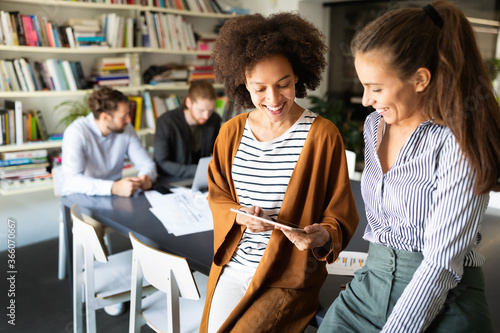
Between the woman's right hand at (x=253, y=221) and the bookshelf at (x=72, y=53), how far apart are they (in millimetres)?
2797

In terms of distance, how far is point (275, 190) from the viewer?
4.66 feet

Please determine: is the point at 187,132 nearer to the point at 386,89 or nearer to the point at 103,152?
the point at 103,152

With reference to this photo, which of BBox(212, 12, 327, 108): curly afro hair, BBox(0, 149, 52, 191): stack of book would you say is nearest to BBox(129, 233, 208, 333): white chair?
BBox(212, 12, 327, 108): curly afro hair

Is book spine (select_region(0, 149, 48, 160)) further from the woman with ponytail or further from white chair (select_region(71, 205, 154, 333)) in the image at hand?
the woman with ponytail

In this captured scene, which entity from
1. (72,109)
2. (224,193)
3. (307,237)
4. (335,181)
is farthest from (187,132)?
(307,237)

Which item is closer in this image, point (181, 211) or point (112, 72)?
point (181, 211)

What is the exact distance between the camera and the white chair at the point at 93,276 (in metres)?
1.92

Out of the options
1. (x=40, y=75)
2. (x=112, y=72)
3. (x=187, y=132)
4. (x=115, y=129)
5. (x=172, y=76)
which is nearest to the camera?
(x=115, y=129)

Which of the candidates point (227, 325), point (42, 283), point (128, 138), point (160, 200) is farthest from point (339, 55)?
point (227, 325)

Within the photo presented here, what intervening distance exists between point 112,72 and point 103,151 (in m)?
1.37

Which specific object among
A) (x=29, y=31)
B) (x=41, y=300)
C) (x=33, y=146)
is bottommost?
(x=41, y=300)

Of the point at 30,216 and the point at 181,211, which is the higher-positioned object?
the point at 181,211

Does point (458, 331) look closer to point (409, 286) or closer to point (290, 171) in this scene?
point (409, 286)

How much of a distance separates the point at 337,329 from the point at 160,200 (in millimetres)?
1540
